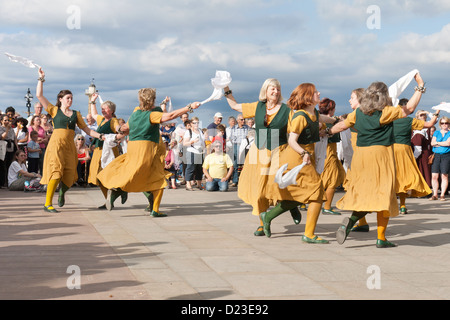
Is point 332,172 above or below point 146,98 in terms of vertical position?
below

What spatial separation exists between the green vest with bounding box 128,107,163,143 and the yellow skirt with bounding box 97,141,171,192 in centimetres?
8

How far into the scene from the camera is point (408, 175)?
11.2 meters

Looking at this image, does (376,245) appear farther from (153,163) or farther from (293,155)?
(153,163)

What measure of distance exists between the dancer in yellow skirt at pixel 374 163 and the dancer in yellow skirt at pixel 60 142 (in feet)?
17.1

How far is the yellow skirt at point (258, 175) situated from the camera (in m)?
8.29

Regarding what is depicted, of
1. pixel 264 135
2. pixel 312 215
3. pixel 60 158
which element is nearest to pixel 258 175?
pixel 264 135

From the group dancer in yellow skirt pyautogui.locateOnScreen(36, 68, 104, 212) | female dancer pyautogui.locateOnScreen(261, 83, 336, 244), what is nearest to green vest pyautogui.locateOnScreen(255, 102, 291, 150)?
female dancer pyautogui.locateOnScreen(261, 83, 336, 244)

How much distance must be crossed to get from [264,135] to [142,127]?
269cm

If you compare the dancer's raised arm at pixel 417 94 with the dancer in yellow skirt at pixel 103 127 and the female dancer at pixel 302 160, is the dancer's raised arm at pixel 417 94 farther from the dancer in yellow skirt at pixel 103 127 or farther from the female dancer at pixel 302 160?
the dancer in yellow skirt at pixel 103 127

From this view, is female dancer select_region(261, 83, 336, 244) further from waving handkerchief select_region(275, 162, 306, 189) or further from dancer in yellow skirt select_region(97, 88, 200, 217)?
dancer in yellow skirt select_region(97, 88, 200, 217)

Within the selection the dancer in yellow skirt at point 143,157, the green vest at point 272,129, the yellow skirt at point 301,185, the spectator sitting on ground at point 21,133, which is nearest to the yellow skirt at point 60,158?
the dancer in yellow skirt at point 143,157

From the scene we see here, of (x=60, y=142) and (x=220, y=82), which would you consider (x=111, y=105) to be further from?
(x=220, y=82)

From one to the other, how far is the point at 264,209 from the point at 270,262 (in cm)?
196
